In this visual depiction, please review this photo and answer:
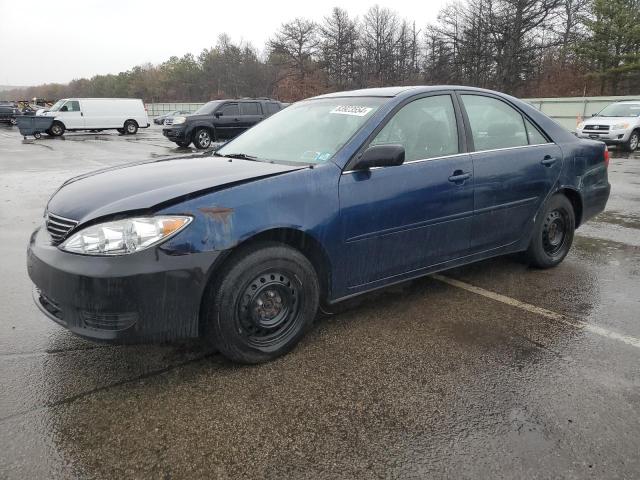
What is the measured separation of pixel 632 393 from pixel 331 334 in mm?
1705

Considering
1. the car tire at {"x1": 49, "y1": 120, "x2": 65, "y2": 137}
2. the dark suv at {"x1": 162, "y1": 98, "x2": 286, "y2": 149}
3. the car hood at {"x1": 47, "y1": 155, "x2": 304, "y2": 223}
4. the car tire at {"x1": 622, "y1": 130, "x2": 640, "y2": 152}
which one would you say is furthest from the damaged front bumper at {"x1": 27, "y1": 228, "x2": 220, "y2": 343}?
the car tire at {"x1": 49, "y1": 120, "x2": 65, "y2": 137}

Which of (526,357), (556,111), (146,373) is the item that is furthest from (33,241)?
(556,111)

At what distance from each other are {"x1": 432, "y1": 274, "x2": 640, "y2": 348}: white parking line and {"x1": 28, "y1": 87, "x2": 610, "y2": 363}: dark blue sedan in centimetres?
34

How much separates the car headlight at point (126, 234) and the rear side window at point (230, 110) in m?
16.1

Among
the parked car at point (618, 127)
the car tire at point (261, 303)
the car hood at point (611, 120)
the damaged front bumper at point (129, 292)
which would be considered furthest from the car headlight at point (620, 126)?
the damaged front bumper at point (129, 292)

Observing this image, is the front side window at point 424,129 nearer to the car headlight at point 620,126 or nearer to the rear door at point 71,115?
the car headlight at point 620,126

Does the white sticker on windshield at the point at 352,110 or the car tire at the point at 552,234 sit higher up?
the white sticker on windshield at the point at 352,110

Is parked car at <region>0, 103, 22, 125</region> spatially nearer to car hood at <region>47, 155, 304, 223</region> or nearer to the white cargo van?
the white cargo van

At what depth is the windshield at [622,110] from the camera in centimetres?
1630

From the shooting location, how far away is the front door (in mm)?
3111

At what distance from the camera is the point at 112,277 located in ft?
7.84

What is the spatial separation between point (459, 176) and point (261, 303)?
1.74 metres

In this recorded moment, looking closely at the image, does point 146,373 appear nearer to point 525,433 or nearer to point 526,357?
point 525,433

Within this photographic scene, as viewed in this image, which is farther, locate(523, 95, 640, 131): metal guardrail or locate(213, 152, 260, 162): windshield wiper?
locate(523, 95, 640, 131): metal guardrail
